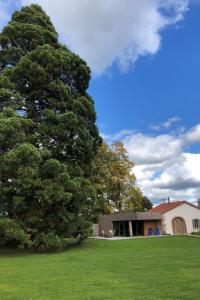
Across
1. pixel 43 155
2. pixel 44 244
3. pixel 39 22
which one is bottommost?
pixel 44 244

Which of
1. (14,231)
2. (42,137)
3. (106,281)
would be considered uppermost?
(42,137)

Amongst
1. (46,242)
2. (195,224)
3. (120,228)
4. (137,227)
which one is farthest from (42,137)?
(195,224)

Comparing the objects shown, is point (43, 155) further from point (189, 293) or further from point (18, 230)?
point (189, 293)

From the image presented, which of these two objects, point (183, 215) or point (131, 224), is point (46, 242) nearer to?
point (131, 224)

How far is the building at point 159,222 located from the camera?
44078 millimetres

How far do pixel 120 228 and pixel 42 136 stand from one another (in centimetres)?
2374

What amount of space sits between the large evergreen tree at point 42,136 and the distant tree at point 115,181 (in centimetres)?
1625

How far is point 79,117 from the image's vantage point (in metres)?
27.0

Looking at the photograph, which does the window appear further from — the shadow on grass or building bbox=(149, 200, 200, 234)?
the shadow on grass

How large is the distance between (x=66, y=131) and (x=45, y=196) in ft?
17.5

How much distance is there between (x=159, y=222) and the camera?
45.2 m

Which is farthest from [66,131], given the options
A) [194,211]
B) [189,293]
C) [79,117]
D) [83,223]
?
[194,211]

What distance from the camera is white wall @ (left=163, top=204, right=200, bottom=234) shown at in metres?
44.9

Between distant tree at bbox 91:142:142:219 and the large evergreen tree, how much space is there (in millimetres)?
16248
